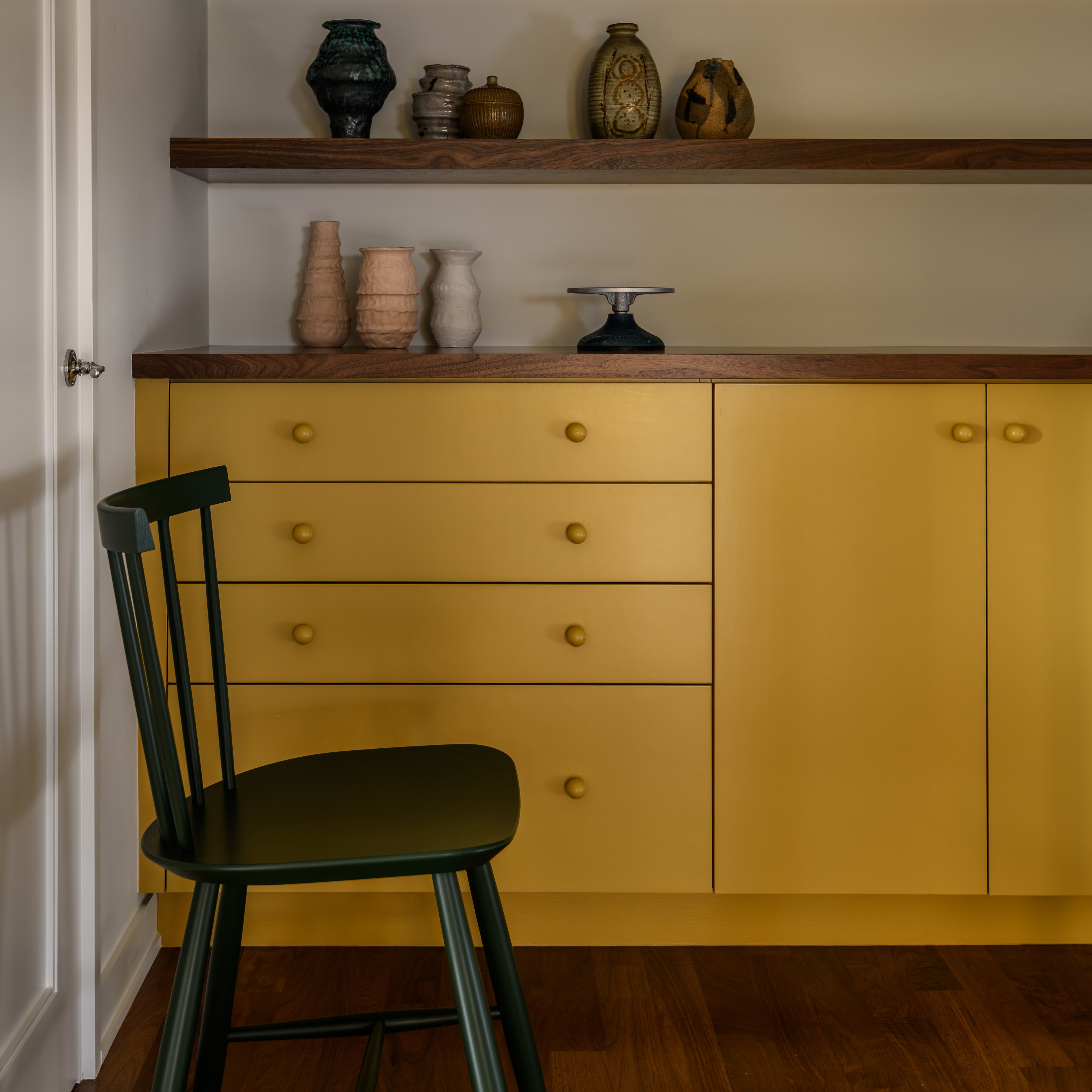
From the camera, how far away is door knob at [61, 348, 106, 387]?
1439mm

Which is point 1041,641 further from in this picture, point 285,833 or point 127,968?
point 127,968

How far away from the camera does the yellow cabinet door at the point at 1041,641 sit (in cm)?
178

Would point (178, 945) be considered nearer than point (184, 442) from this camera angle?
No

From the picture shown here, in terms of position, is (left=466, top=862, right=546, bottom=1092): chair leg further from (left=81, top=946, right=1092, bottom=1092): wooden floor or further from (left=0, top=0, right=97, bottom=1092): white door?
(left=0, top=0, right=97, bottom=1092): white door

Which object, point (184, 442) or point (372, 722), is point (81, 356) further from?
point (372, 722)

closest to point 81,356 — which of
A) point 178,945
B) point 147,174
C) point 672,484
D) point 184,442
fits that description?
point 184,442

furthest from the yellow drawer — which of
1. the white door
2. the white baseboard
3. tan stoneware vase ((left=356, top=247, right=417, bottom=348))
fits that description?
the white baseboard

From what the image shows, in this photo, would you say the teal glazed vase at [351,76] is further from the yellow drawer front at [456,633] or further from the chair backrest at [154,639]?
the chair backrest at [154,639]

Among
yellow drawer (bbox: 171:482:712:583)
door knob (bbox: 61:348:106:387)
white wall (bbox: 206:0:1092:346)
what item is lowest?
yellow drawer (bbox: 171:482:712:583)

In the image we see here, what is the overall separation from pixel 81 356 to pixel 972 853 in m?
1.65

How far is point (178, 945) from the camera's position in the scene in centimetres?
189

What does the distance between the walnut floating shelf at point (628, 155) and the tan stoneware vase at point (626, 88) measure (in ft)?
0.34

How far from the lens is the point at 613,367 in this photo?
5.74ft

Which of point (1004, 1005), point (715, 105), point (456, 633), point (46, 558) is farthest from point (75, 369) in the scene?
point (1004, 1005)
